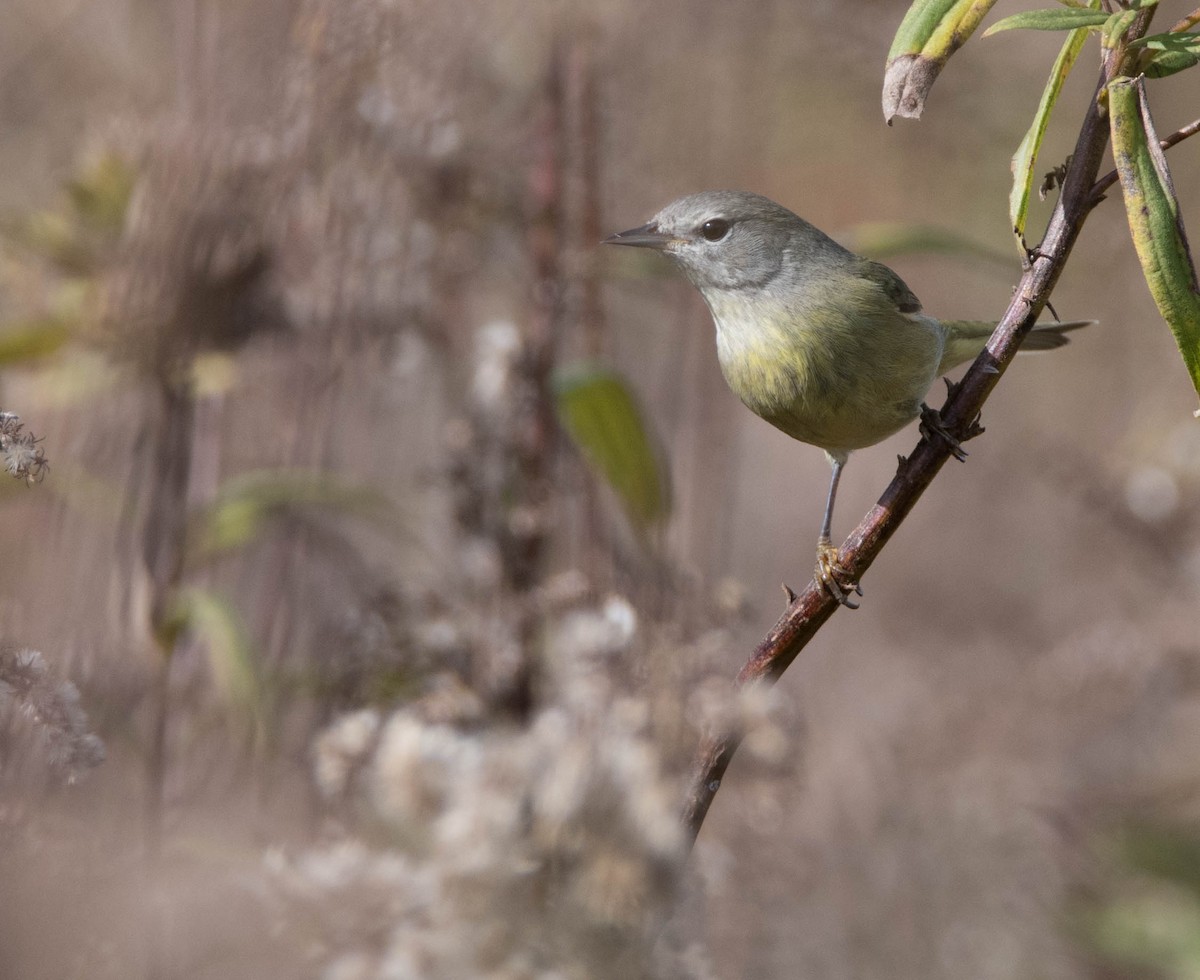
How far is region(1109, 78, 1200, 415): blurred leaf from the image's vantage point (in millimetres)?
1350

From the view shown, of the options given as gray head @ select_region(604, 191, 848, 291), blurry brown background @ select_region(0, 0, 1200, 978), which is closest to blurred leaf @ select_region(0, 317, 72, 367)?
blurry brown background @ select_region(0, 0, 1200, 978)

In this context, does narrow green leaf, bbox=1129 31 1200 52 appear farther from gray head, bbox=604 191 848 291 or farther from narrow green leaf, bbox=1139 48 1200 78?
gray head, bbox=604 191 848 291

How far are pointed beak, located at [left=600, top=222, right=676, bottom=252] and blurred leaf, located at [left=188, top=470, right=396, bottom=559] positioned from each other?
82 centimetres

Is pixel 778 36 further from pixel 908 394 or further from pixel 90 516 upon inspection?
pixel 90 516

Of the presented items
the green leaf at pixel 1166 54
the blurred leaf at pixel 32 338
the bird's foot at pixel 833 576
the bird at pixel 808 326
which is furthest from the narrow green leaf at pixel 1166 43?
the blurred leaf at pixel 32 338

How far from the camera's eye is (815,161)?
17.9 ft

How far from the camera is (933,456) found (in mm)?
1519

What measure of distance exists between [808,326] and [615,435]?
505 mm

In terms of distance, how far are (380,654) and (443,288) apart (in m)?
1.00

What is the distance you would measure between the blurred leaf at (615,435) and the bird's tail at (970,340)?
842mm

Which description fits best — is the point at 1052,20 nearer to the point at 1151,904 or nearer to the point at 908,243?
the point at 908,243

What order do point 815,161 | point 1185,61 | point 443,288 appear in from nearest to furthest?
1. point 1185,61
2. point 443,288
3. point 815,161

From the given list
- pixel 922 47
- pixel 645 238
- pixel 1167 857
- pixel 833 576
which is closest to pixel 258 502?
pixel 645 238

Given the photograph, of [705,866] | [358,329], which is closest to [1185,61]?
[705,866]
